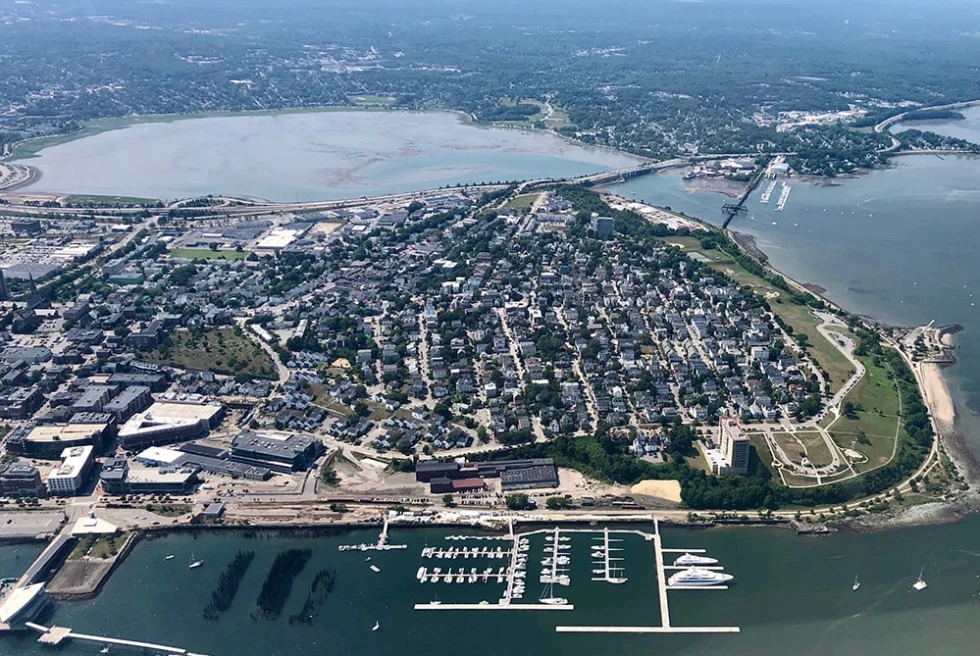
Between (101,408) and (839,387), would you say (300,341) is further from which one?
(839,387)

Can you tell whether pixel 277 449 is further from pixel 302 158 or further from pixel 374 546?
pixel 302 158

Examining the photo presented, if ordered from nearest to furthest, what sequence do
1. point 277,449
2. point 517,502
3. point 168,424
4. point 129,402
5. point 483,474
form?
1. point 517,502
2. point 483,474
3. point 277,449
4. point 168,424
5. point 129,402

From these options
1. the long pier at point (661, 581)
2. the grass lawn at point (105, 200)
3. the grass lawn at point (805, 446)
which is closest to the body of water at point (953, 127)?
the grass lawn at point (805, 446)

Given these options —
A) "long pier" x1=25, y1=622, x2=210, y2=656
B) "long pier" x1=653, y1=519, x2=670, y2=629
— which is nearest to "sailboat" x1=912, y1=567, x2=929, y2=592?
"long pier" x1=653, y1=519, x2=670, y2=629

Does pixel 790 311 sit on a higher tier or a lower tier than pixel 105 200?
higher

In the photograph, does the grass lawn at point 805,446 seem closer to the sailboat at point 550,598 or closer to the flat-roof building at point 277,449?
the sailboat at point 550,598

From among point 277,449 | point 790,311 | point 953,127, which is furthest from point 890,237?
point 953,127

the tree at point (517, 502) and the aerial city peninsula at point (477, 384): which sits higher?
the tree at point (517, 502)
